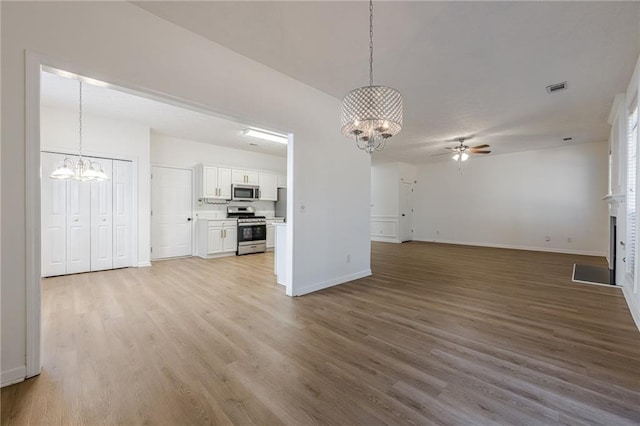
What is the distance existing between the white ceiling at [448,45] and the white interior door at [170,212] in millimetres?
4396

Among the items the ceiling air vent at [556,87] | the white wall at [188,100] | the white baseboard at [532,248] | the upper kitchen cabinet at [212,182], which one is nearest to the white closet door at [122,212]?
the upper kitchen cabinet at [212,182]

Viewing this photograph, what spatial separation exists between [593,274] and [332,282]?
4841 millimetres

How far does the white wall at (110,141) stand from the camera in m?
4.47

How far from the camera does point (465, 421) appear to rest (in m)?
1.44

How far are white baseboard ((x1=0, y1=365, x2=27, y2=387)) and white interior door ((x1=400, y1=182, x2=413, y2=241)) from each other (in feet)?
29.2

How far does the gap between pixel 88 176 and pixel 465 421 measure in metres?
5.49

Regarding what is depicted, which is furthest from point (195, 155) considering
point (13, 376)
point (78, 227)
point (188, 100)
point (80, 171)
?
point (13, 376)

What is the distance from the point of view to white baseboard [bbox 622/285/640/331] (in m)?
2.68

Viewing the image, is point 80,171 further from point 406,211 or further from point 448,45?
point 406,211

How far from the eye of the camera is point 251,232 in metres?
6.95

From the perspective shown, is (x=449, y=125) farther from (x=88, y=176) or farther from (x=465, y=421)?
(x=88, y=176)

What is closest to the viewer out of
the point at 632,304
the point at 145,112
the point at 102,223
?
the point at 632,304

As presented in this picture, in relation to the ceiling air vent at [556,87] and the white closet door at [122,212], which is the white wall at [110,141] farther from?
the ceiling air vent at [556,87]

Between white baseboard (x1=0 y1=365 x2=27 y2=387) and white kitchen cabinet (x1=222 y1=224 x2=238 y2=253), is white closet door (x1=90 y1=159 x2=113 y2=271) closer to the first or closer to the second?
white kitchen cabinet (x1=222 y1=224 x2=238 y2=253)
